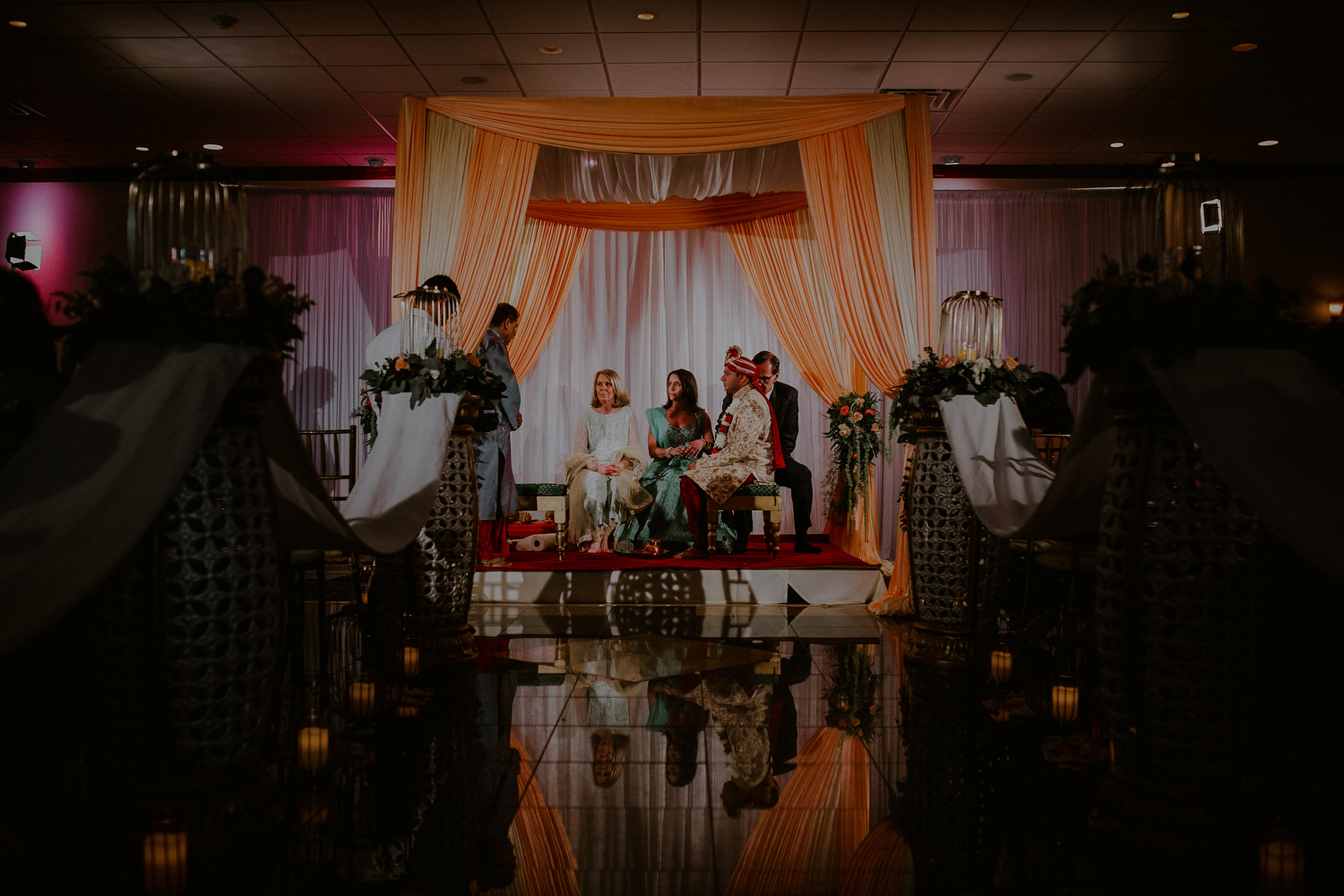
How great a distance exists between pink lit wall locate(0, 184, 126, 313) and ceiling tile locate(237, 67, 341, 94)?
3.27m

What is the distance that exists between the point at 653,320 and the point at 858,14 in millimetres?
4571

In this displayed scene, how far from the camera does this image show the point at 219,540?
2.50 metres

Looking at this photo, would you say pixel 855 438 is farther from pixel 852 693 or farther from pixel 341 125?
pixel 341 125

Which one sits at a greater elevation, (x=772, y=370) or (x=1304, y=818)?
(x=772, y=370)

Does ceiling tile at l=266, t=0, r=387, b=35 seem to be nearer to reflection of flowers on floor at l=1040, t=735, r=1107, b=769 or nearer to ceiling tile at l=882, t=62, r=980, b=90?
ceiling tile at l=882, t=62, r=980, b=90

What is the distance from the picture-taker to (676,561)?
7012 millimetres

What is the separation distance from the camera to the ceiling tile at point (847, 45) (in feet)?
20.5

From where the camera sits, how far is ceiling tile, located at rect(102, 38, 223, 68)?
6.38 m

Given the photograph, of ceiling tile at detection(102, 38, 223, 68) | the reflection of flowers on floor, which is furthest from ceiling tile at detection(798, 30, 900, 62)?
the reflection of flowers on floor

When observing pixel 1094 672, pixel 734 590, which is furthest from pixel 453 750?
pixel 734 590

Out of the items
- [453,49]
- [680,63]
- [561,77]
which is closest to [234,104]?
[453,49]

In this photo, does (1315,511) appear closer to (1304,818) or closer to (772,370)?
(1304,818)

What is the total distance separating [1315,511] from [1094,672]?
7.28ft

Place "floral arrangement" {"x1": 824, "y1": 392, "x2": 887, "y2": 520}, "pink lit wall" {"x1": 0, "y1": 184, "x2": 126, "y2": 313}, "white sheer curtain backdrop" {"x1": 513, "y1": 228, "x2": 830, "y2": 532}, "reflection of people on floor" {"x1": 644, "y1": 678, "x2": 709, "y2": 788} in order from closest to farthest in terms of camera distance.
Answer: "reflection of people on floor" {"x1": 644, "y1": 678, "x2": 709, "y2": 788}, "floral arrangement" {"x1": 824, "y1": 392, "x2": 887, "y2": 520}, "pink lit wall" {"x1": 0, "y1": 184, "x2": 126, "y2": 313}, "white sheer curtain backdrop" {"x1": 513, "y1": 228, "x2": 830, "y2": 532}
